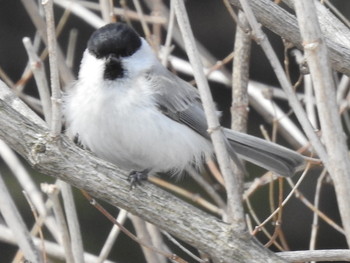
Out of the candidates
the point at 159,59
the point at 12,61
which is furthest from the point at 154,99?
the point at 12,61

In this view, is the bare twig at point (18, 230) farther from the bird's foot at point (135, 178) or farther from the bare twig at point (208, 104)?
the bare twig at point (208, 104)

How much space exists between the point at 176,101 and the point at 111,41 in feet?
1.07

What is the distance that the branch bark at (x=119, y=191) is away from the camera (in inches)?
69.9

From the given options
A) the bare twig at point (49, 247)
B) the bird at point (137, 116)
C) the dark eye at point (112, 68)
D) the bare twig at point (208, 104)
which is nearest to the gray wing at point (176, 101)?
the bird at point (137, 116)

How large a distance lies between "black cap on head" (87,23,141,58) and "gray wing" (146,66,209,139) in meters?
0.15

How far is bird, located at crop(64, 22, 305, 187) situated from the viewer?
7.85ft

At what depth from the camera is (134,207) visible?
1.90m

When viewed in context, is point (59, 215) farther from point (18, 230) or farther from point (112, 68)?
point (112, 68)

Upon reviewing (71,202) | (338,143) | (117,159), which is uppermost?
(117,159)

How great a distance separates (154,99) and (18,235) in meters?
0.73

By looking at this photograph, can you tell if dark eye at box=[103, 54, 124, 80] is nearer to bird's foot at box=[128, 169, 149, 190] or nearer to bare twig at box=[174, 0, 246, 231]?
bird's foot at box=[128, 169, 149, 190]

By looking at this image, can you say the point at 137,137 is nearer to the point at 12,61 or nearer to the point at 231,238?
the point at 231,238

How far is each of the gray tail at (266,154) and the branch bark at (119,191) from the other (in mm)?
524

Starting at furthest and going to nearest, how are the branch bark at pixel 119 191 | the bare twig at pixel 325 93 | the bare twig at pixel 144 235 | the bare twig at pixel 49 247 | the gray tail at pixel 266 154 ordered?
the bare twig at pixel 49 247, the gray tail at pixel 266 154, the bare twig at pixel 144 235, the branch bark at pixel 119 191, the bare twig at pixel 325 93
